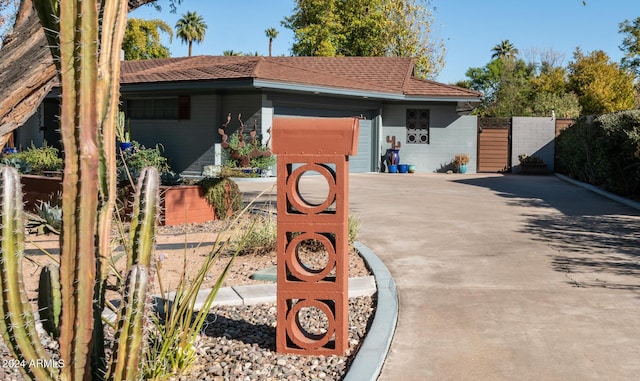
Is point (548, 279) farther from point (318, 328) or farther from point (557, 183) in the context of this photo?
point (557, 183)

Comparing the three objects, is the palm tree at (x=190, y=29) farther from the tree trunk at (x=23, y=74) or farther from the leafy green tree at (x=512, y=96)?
the tree trunk at (x=23, y=74)

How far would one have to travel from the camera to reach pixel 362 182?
20.2 metres

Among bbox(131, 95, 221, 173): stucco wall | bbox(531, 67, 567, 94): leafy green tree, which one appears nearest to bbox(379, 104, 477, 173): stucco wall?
bbox(131, 95, 221, 173): stucco wall

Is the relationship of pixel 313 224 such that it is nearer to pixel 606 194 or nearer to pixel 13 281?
pixel 13 281

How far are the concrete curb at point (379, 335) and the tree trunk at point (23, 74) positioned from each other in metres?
2.90

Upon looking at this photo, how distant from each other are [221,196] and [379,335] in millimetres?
7047

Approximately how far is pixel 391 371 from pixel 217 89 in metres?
16.9

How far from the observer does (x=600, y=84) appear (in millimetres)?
39844

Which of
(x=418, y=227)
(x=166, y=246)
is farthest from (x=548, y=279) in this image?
(x=166, y=246)

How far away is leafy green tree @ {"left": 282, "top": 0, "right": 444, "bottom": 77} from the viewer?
3981 centimetres

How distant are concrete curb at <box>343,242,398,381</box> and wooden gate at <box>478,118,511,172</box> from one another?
767 inches

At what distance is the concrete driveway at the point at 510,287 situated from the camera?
4.95m

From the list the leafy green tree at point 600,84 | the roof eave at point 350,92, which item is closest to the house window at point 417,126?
the roof eave at point 350,92

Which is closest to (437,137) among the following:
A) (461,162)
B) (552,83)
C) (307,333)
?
(461,162)
